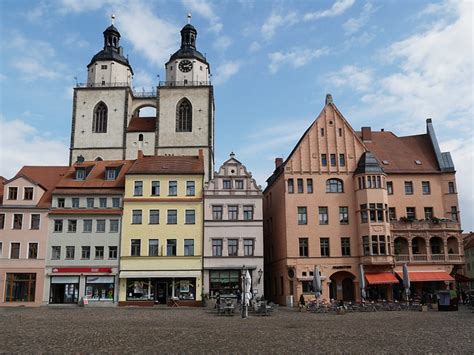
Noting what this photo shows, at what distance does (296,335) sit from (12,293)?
35103mm

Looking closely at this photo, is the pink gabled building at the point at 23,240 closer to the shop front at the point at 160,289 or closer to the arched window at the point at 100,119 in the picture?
the shop front at the point at 160,289

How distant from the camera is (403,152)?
53.6 m

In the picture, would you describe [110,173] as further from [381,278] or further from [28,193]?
[381,278]

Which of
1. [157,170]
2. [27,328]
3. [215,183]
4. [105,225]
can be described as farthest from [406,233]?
[27,328]

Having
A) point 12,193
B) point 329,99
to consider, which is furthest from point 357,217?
point 12,193

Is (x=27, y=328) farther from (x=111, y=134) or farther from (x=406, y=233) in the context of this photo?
(x=111, y=134)

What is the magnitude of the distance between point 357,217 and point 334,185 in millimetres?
3721

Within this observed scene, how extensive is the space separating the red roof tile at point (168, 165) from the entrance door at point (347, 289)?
16850 millimetres

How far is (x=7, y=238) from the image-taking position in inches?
1885

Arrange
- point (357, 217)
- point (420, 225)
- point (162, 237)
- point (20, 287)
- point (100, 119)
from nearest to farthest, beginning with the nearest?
point (20, 287) → point (162, 237) → point (420, 225) → point (357, 217) → point (100, 119)

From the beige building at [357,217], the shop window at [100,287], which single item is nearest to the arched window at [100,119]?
the shop window at [100,287]

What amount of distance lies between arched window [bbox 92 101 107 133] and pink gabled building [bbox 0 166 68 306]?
79.8 feet

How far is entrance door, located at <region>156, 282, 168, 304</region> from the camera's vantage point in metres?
47.5

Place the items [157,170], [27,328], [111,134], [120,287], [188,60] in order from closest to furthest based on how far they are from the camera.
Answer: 1. [27,328]
2. [120,287]
3. [157,170]
4. [111,134]
5. [188,60]
